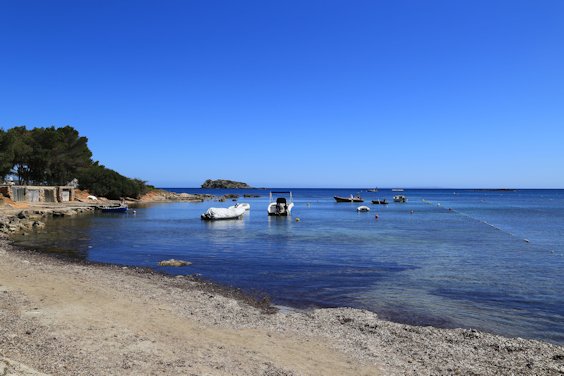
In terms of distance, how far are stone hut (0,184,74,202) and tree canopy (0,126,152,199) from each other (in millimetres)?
3396

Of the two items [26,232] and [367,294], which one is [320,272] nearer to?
[367,294]

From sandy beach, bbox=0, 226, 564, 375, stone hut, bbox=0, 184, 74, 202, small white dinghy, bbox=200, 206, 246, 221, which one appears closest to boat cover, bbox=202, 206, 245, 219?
small white dinghy, bbox=200, 206, 246, 221

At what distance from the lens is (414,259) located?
90.1 feet

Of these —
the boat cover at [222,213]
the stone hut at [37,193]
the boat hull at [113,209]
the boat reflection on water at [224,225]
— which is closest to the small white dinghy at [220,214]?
the boat cover at [222,213]

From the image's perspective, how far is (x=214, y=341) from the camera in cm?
1122

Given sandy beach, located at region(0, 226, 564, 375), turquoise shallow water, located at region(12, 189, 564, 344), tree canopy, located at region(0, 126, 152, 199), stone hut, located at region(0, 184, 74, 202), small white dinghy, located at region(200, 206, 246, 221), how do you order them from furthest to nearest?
tree canopy, located at region(0, 126, 152, 199)
stone hut, located at region(0, 184, 74, 202)
small white dinghy, located at region(200, 206, 246, 221)
turquoise shallow water, located at region(12, 189, 564, 344)
sandy beach, located at region(0, 226, 564, 375)

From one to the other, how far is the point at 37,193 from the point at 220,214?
120ft

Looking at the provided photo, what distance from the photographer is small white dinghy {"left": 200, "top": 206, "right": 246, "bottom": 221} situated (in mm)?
57438

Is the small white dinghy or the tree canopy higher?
the tree canopy

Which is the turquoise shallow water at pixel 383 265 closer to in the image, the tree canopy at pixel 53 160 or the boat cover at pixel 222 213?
the boat cover at pixel 222 213

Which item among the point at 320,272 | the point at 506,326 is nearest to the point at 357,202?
the point at 320,272

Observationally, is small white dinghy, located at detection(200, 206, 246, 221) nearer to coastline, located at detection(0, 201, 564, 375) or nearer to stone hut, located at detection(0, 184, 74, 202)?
stone hut, located at detection(0, 184, 74, 202)

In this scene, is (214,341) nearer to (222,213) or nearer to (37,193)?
(222,213)

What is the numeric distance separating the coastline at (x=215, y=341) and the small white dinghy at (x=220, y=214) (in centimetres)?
4103
